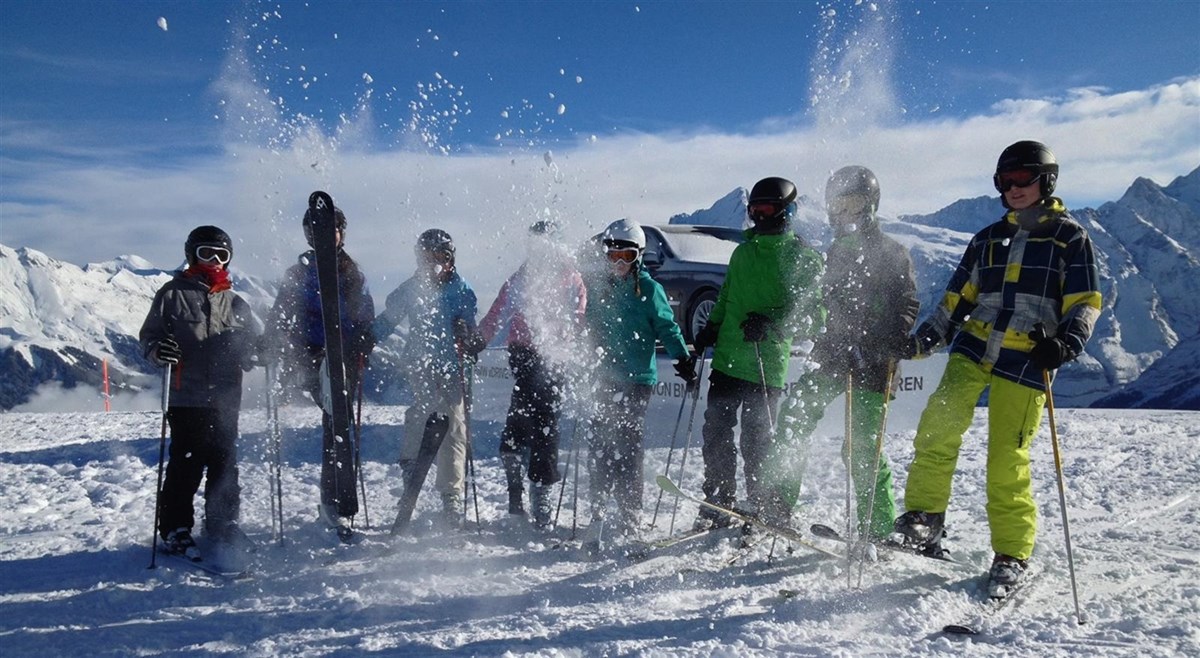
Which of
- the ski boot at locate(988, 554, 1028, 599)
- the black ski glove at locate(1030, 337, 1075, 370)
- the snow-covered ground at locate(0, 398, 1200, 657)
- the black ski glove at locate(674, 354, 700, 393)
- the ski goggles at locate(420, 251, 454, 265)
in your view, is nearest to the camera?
the snow-covered ground at locate(0, 398, 1200, 657)

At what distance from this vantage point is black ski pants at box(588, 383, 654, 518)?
460 cm

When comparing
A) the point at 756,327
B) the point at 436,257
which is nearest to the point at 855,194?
the point at 756,327

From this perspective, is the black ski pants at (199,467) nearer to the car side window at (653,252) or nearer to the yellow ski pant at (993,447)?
the yellow ski pant at (993,447)

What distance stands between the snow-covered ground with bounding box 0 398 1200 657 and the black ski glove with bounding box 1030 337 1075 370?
3.44 feet

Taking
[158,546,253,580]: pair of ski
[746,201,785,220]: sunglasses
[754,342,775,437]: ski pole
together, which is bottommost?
[158,546,253,580]: pair of ski

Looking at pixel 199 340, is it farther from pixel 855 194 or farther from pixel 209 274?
pixel 855 194

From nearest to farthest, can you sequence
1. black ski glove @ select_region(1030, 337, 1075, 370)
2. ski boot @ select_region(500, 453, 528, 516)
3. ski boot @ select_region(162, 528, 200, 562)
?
black ski glove @ select_region(1030, 337, 1075, 370)
ski boot @ select_region(162, 528, 200, 562)
ski boot @ select_region(500, 453, 528, 516)

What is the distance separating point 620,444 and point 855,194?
1.92 metres

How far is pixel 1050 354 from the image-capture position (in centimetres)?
331

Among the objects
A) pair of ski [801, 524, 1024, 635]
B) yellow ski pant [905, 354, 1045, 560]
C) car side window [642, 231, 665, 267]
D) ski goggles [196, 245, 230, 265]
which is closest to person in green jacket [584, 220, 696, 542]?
pair of ski [801, 524, 1024, 635]

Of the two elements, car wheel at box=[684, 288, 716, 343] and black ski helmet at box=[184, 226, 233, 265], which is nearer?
black ski helmet at box=[184, 226, 233, 265]

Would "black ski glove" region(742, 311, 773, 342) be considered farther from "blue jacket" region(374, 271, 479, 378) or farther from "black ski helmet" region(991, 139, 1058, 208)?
"blue jacket" region(374, 271, 479, 378)

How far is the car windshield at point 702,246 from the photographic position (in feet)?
31.9

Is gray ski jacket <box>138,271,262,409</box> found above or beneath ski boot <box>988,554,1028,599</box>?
above
